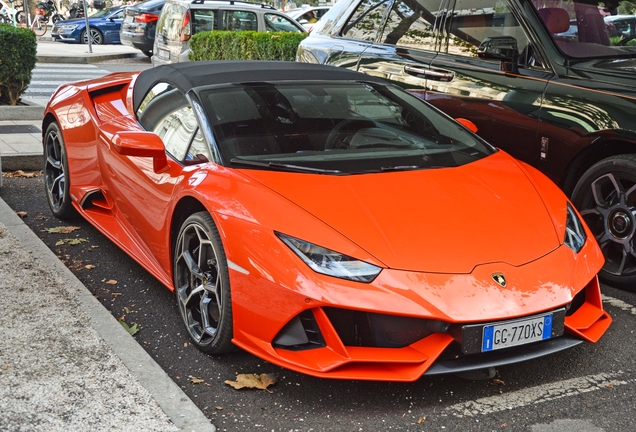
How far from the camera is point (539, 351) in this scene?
329cm

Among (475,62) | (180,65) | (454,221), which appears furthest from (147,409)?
(475,62)

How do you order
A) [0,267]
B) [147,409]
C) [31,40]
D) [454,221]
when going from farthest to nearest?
[31,40]
[0,267]
[454,221]
[147,409]

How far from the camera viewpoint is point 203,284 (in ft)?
12.2

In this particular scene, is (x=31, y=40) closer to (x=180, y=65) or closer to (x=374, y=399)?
(x=180, y=65)

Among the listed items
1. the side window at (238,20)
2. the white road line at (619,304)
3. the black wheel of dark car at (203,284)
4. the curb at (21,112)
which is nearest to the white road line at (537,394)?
the white road line at (619,304)

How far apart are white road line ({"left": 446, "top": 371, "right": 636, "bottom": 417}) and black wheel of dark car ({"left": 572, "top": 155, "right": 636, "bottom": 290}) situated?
105cm

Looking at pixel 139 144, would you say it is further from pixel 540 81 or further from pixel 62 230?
pixel 540 81

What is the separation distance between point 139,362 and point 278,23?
1433cm

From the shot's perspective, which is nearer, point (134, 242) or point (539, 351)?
point (539, 351)

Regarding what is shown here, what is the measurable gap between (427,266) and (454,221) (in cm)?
38

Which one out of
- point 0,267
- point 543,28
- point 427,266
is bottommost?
point 0,267

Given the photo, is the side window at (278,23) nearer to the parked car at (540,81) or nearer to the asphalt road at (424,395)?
the parked car at (540,81)

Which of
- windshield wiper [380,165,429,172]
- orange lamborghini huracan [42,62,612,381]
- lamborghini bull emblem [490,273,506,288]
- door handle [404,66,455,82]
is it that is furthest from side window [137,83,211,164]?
door handle [404,66,455,82]

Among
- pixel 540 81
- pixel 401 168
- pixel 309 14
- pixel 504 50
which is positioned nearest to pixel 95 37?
pixel 309 14
